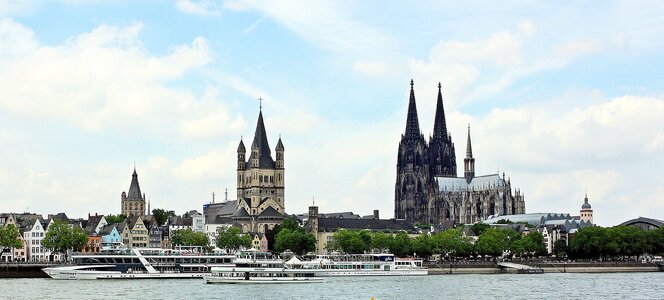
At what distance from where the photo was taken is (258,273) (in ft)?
374

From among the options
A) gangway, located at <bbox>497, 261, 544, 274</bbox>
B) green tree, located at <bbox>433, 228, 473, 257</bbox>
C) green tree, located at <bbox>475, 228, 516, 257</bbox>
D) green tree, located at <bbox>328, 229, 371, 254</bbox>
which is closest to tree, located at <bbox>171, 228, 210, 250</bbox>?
green tree, located at <bbox>328, 229, 371, 254</bbox>

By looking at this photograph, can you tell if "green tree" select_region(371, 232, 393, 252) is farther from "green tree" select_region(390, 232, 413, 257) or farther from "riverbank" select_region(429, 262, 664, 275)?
"riverbank" select_region(429, 262, 664, 275)

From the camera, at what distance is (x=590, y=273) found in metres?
144

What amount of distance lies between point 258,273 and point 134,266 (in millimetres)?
12981

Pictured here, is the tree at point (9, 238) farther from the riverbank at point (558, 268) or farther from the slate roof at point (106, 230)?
the riverbank at point (558, 268)

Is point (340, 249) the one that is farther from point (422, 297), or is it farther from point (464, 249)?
point (422, 297)

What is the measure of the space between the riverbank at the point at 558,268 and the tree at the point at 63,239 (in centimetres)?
4121

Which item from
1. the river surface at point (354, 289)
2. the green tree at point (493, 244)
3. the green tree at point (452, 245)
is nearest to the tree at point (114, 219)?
the green tree at point (452, 245)

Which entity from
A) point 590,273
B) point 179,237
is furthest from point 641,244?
point 179,237

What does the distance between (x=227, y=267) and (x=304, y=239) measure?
178 ft

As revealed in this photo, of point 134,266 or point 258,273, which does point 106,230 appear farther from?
point 258,273

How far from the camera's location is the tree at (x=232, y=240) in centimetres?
17150

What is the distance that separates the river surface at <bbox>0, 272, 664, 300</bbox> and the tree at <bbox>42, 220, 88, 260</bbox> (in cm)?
2775

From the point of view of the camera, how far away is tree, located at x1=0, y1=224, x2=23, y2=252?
13975 cm
